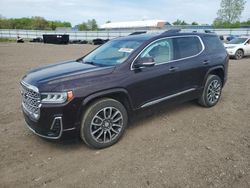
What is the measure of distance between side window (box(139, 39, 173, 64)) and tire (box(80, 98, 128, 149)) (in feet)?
3.53

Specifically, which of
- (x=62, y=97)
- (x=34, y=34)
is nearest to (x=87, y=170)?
(x=62, y=97)

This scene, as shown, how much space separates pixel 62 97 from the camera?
10.5ft

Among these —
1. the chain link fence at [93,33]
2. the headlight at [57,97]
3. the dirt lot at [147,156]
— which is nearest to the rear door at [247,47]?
the dirt lot at [147,156]

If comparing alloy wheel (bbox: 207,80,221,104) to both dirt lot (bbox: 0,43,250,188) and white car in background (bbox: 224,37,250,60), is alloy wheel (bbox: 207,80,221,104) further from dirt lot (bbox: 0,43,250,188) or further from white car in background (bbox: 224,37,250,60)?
white car in background (bbox: 224,37,250,60)

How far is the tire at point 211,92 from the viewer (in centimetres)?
527

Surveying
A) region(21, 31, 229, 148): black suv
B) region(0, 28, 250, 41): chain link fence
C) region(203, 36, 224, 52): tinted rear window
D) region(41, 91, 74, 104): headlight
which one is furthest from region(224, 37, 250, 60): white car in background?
region(0, 28, 250, 41): chain link fence

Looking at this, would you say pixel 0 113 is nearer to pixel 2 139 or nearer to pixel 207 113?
pixel 2 139

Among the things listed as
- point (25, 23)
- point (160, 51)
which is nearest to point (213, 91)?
point (160, 51)

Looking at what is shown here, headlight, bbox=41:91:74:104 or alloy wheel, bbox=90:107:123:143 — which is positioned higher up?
headlight, bbox=41:91:74:104

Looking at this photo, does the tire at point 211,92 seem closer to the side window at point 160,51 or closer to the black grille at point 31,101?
the side window at point 160,51

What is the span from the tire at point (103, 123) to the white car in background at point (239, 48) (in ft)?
42.8

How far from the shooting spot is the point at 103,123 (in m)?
3.62

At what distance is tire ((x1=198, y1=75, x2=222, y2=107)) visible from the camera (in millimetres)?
5270

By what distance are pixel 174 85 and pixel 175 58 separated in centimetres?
53
